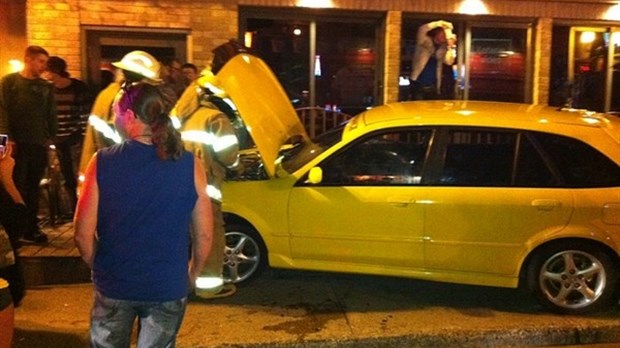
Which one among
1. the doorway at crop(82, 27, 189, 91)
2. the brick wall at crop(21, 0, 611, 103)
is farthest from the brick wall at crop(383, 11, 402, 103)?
the doorway at crop(82, 27, 189, 91)

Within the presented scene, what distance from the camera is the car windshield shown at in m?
6.07

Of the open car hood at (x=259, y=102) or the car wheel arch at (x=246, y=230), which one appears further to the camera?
the car wheel arch at (x=246, y=230)

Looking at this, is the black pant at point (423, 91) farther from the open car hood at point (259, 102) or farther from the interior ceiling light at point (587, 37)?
the open car hood at point (259, 102)

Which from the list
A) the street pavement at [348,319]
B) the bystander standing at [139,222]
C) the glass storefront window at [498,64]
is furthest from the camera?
the glass storefront window at [498,64]

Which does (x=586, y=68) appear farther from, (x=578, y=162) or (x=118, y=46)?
(x=118, y=46)

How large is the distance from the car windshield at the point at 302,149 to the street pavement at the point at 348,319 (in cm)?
109

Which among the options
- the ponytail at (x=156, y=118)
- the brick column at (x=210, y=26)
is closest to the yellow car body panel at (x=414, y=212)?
the ponytail at (x=156, y=118)

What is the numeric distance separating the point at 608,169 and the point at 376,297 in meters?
2.10

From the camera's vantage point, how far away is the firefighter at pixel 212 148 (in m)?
5.32

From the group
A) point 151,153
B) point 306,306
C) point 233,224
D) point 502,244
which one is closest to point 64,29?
point 233,224

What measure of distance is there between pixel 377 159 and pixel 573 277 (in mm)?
1771

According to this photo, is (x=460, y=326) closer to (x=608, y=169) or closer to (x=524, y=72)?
(x=608, y=169)

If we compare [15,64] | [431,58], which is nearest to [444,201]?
[431,58]

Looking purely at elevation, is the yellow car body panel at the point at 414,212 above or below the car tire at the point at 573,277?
above
